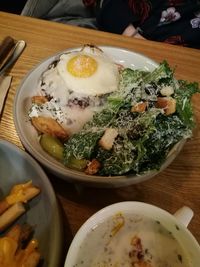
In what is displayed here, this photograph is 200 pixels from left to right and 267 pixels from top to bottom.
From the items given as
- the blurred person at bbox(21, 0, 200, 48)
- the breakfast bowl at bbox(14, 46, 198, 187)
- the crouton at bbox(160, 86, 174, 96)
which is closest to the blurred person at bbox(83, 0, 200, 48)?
the blurred person at bbox(21, 0, 200, 48)

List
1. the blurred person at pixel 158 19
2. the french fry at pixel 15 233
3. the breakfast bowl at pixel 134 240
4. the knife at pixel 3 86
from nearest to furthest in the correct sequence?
1. the breakfast bowl at pixel 134 240
2. the french fry at pixel 15 233
3. the knife at pixel 3 86
4. the blurred person at pixel 158 19

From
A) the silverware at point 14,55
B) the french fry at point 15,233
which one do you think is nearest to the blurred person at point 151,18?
the silverware at point 14,55

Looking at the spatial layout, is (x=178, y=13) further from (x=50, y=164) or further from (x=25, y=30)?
(x=50, y=164)

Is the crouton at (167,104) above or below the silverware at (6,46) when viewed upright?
below

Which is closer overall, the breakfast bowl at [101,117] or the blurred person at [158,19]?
the breakfast bowl at [101,117]

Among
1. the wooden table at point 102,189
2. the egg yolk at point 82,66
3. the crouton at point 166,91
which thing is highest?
the egg yolk at point 82,66

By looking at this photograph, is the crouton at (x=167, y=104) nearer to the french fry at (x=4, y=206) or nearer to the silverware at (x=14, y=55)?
the french fry at (x=4, y=206)

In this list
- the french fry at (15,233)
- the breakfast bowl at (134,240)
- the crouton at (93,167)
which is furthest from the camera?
the crouton at (93,167)

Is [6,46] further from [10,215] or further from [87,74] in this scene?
[10,215]
